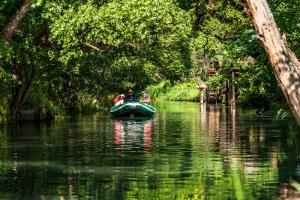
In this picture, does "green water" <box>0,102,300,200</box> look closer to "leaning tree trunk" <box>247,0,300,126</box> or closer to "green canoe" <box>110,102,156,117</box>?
"leaning tree trunk" <box>247,0,300,126</box>

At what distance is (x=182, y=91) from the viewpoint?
10006 cm

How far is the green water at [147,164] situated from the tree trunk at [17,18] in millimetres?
3948

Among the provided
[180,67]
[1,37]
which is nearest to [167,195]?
[1,37]

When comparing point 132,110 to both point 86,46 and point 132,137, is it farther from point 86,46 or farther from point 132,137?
point 132,137

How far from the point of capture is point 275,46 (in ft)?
23.1

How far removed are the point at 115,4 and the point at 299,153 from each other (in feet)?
59.1

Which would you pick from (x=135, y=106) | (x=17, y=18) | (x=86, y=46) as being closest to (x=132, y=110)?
(x=135, y=106)

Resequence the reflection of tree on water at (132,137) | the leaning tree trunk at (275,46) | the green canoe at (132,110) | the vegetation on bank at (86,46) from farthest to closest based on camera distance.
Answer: the green canoe at (132,110)
the vegetation on bank at (86,46)
the reflection of tree on water at (132,137)
the leaning tree trunk at (275,46)

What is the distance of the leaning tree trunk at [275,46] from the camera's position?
695 centimetres

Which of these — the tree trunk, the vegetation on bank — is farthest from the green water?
the tree trunk

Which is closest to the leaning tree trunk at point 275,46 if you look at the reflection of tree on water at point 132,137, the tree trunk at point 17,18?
the reflection of tree on water at point 132,137

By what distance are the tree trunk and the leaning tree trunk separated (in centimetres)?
2337

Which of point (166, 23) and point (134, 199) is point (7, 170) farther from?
point (166, 23)

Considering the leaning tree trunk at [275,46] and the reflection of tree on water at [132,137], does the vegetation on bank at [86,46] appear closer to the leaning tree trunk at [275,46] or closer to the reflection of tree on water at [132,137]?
the reflection of tree on water at [132,137]
